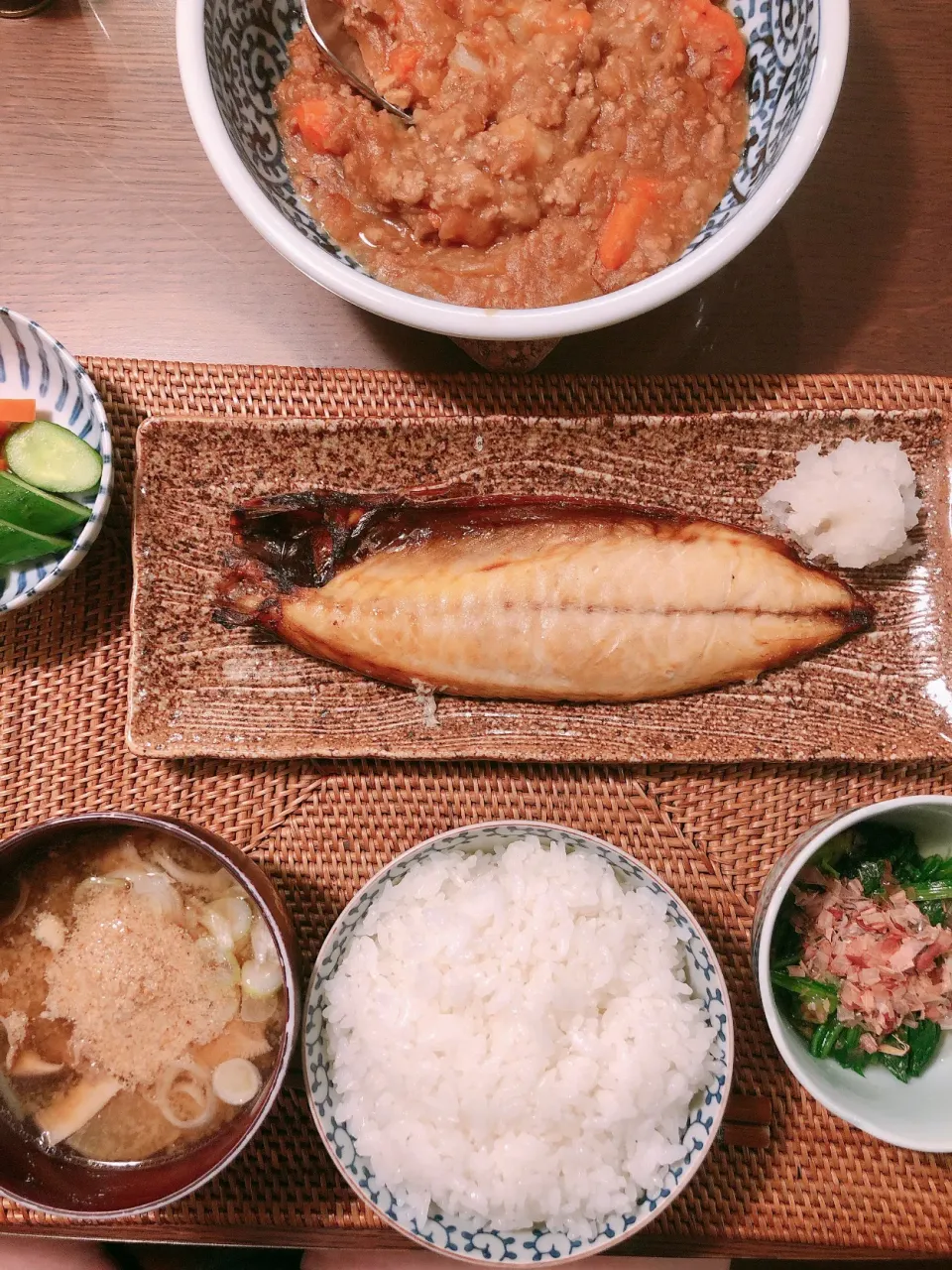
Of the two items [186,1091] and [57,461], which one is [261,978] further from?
[57,461]

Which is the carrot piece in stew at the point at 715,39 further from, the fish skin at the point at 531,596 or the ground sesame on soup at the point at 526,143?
the fish skin at the point at 531,596

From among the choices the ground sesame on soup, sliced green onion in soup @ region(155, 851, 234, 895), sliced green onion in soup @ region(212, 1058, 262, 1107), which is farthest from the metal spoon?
sliced green onion in soup @ region(212, 1058, 262, 1107)

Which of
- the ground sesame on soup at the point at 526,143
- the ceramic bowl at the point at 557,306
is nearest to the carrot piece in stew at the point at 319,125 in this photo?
the ground sesame on soup at the point at 526,143

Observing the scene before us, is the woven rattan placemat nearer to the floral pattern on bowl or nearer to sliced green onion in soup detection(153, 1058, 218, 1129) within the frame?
sliced green onion in soup detection(153, 1058, 218, 1129)

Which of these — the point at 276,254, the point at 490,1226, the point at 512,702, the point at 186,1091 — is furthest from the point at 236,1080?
the point at 276,254

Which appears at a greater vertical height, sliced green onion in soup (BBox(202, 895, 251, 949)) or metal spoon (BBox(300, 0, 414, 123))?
metal spoon (BBox(300, 0, 414, 123))

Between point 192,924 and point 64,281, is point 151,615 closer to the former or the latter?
point 192,924

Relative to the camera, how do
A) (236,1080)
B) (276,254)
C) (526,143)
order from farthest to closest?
(276,254), (236,1080), (526,143)
